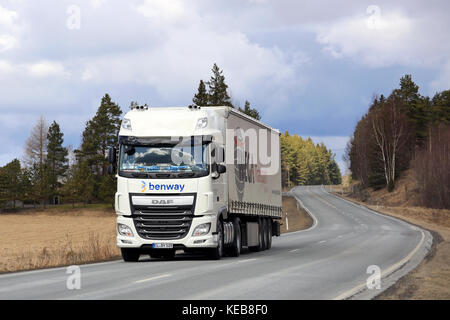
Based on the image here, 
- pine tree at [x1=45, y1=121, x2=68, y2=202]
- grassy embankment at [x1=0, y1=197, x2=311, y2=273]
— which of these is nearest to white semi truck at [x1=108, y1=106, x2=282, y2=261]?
grassy embankment at [x1=0, y1=197, x2=311, y2=273]

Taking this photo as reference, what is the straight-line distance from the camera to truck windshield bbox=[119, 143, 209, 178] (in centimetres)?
1909

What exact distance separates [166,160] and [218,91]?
256 feet

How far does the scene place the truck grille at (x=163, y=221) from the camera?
18984 mm

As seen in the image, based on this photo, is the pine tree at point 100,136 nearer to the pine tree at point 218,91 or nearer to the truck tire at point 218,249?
the pine tree at point 218,91

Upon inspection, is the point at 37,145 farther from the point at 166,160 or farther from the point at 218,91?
the point at 166,160

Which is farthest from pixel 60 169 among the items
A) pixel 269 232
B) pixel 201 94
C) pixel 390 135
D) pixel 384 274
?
pixel 384 274

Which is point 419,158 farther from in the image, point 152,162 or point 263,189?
point 152,162

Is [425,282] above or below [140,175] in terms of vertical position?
below

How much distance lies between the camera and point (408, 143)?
364 feet

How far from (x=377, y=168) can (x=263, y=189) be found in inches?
3413

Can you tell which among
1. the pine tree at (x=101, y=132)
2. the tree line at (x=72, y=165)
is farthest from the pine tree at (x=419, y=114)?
the pine tree at (x=101, y=132)

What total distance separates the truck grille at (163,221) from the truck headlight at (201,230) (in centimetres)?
22

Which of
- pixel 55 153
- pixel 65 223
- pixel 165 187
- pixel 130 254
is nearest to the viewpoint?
pixel 165 187
